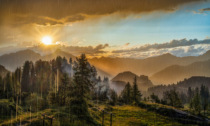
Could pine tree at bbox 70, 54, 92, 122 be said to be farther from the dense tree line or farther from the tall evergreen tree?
A: the tall evergreen tree

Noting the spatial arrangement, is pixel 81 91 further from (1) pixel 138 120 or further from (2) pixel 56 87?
(2) pixel 56 87

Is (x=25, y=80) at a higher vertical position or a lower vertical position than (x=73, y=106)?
lower

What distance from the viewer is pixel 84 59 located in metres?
29.2

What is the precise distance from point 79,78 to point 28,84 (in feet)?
310

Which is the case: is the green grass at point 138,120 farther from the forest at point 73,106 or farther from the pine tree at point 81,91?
the pine tree at point 81,91

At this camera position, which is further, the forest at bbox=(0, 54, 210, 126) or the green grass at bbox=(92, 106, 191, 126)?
the green grass at bbox=(92, 106, 191, 126)

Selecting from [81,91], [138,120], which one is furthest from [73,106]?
[138,120]

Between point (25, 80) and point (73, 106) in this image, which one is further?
point (25, 80)

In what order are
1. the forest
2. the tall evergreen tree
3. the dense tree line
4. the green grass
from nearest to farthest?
the forest
the dense tree line
the green grass
the tall evergreen tree

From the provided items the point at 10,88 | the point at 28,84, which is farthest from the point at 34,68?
the point at 10,88

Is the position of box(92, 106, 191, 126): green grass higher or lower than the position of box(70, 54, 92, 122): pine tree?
lower

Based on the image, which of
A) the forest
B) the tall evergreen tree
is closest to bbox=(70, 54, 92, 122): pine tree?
the forest

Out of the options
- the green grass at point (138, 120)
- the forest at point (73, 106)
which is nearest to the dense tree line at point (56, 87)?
the forest at point (73, 106)

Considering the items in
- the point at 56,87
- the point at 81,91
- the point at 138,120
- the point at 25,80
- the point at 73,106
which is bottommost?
the point at 138,120
